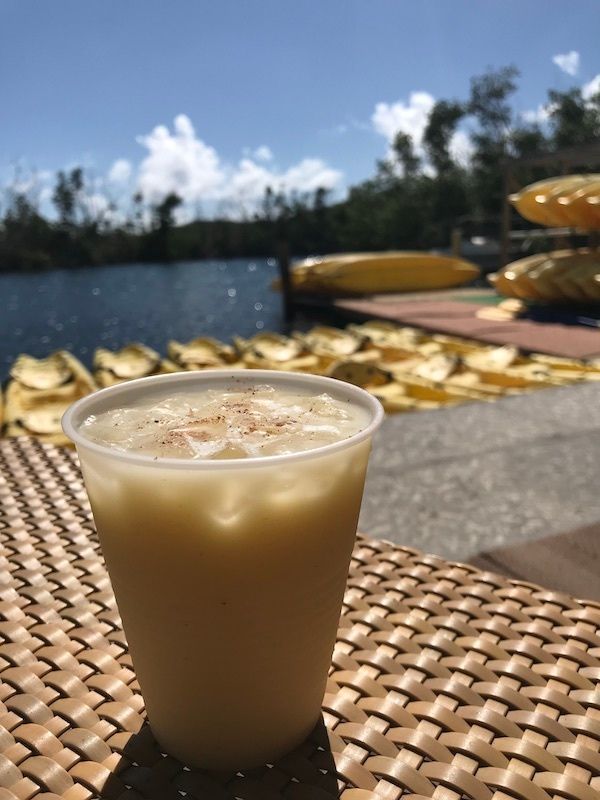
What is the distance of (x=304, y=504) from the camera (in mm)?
621

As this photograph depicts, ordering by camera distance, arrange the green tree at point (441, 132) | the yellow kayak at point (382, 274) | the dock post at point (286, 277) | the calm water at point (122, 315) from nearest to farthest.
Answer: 1. the yellow kayak at point (382, 274)
2. the dock post at point (286, 277)
3. the calm water at point (122, 315)
4. the green tree at point (441, 132)

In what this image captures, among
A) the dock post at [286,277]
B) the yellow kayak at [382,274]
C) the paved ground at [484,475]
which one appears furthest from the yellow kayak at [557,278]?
the dock post at [286,277]

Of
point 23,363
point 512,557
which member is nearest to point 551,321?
point 23,363

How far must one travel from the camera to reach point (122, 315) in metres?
20.8

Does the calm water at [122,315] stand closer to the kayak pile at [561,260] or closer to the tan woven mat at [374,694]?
the kayak pile at [561,260]

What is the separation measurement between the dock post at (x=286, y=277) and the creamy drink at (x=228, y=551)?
40.0 ft

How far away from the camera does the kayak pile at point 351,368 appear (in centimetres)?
385

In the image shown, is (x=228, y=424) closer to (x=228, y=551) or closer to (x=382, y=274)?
(x=228, y=551)

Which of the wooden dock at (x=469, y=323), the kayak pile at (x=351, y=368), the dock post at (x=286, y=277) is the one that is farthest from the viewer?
the dock post at (x=286, y=277)

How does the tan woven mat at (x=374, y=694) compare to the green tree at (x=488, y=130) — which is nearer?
the tan woven mat at (x=374, y=694)

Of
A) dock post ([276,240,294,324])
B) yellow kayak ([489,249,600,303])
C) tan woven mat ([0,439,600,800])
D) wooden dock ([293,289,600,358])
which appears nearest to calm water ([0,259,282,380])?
dock post ([276,240,294,324])

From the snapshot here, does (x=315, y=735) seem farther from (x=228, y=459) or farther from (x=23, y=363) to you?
(x=23, y=363)

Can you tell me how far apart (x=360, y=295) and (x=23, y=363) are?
7508mm

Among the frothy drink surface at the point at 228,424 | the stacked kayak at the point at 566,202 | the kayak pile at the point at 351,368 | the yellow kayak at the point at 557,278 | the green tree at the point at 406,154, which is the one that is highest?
the green tree at the point at 406,154
